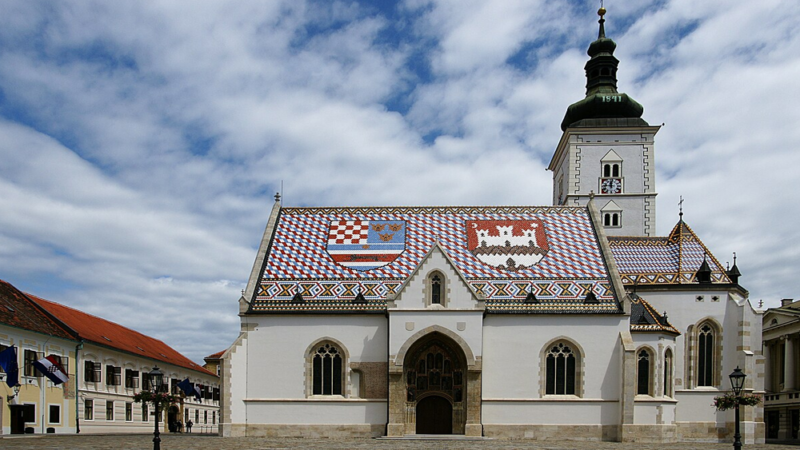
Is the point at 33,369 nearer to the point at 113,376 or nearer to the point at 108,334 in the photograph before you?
the point at 113,376

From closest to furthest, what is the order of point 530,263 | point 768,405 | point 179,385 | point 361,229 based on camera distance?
1. point 530,263
2. point 361,229
3. point 179,385
4. point 768,405

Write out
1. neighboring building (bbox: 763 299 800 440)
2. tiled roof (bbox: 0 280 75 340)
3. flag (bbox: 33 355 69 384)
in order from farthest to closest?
neighboring building (bbox: 763 299 800 440) < tiled roof (bbox: 0 280 75 340) < flag (bbox: 33 355 69 384)

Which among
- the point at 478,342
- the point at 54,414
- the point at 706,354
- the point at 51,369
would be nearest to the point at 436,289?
the point at 478,342

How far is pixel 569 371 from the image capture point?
1324 inches

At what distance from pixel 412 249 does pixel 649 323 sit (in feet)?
41.2

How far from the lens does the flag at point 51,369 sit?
34875mm

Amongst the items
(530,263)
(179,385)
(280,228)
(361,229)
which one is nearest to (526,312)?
(530,263)

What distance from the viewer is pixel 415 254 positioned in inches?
1454

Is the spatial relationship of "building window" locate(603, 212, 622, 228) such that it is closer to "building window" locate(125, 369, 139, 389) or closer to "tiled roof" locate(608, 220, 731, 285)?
"tiled roof" locate(608, 220, 731, 285)

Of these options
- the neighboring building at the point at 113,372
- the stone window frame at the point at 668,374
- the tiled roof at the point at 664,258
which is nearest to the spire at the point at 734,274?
the tiled roof at the point at 664,258

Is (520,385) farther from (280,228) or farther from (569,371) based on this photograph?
(280,228)

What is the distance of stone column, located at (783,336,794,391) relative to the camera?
53.4m

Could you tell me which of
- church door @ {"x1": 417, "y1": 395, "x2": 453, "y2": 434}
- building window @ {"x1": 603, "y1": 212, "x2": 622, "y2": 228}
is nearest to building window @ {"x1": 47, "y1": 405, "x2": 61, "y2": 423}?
church door @ {"x1": 417, "y1": 395, "x2": 453, "y2": 434}

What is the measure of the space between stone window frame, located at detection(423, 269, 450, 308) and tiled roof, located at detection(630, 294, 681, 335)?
31.2 feet
